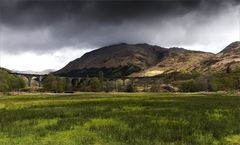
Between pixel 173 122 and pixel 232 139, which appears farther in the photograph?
pixel 173 122

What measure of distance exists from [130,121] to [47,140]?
41.5ft

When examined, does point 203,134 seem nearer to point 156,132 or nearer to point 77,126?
point 156,132

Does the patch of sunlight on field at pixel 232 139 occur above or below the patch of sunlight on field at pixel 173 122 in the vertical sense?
below

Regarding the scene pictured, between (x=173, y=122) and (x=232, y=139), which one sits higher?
(x=173, y=122)

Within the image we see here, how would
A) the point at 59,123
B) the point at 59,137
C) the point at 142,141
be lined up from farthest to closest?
1. the point at 59,123
2. the point at 59,137
3. the point at 142,141

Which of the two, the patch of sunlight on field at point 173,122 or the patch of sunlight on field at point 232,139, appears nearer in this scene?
the patch of sunlight on field at point 232,139

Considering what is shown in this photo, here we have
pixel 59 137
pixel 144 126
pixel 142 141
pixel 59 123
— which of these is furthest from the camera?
pixel 59 123

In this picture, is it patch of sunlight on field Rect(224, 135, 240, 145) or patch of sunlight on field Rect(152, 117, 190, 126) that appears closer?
patch of sunlight on field Rect(224, 135, 240, 145)

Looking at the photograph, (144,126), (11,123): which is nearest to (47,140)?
(144,126)

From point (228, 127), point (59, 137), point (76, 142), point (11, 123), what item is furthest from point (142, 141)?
point (11, 123)

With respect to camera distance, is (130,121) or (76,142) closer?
(76,142)

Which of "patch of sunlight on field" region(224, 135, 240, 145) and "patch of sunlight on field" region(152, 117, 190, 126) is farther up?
"patch of sunlight on field" region(152, 117, 190, 126)

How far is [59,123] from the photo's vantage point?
137ft

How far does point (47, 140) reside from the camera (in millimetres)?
31156
